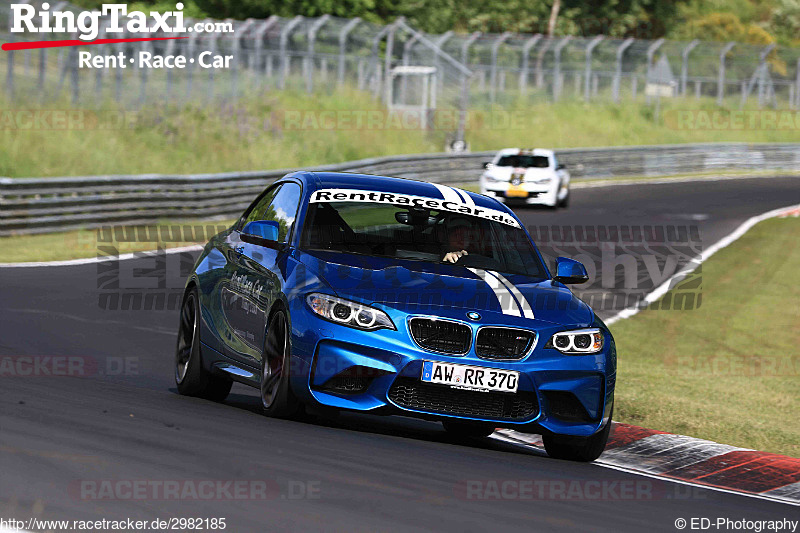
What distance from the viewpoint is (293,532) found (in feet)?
15.9

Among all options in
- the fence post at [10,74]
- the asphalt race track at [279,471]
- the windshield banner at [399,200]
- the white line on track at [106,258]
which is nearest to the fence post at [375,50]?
the fence post at [10,74]

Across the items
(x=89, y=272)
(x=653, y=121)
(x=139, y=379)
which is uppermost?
(x=139, y=379)

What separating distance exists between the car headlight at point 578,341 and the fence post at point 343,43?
32.8 meters

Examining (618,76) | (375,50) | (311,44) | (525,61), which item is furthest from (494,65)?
(311,44)

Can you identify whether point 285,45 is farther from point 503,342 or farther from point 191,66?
point 503,342

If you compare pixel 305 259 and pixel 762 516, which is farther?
pixel 305 259

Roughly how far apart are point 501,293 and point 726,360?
7.71m

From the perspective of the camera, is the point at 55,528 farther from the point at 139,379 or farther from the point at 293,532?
the point at 139,379

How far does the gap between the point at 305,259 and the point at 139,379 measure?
284 centimetres

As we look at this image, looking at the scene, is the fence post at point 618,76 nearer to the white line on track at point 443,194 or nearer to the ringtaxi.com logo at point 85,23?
the white line on track at point 443,194

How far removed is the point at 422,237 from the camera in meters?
8.77

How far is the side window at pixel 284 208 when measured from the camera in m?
8.71

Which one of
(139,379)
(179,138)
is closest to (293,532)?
(139,379)

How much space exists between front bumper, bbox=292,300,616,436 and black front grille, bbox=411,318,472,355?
51 mm
